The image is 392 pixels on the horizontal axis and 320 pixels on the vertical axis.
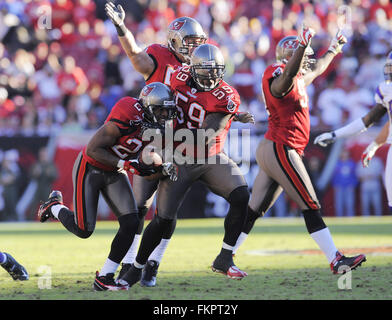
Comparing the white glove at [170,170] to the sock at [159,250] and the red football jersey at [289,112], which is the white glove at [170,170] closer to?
the sock at [159,250]

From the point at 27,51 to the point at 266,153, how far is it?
10346 mm

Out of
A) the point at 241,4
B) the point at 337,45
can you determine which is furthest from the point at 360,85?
the point at 337,45

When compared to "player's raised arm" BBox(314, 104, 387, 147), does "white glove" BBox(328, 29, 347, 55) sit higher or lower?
higher

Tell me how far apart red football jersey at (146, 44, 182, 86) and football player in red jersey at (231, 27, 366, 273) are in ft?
2.76

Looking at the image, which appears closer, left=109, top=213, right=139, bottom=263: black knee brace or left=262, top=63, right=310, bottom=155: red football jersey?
left=109, top=213, right=139, bottom=263: black knee brace

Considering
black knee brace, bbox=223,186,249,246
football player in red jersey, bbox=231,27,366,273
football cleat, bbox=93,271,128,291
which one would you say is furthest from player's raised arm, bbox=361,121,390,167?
football cleat, bbox=93,271,128,291

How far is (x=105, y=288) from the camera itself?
571 centimetres

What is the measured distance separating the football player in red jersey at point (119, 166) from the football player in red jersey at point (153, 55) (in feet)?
1.25

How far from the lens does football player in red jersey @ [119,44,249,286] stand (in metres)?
5.88

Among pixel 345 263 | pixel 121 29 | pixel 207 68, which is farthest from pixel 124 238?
pixel 121 29

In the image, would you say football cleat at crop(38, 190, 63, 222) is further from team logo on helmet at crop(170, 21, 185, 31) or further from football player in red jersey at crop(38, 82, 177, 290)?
team logo on helmet at crop(170, 21, 185, 31)

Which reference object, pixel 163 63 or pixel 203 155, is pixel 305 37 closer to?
pixel 203 155

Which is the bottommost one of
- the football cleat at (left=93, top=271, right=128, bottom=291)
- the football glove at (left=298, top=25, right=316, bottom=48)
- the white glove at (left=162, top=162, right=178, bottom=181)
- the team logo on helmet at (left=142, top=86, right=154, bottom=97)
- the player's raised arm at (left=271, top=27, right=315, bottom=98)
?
the football cleat at (left=93, top=271, right=128, bottom=291)

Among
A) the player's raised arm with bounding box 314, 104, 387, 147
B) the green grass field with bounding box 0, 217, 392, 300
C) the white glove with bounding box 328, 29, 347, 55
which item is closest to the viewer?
the green grass field with bounding box 0, 217, 392, 300
